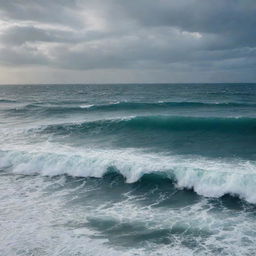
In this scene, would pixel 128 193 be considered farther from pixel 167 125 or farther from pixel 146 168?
pixel 167 125

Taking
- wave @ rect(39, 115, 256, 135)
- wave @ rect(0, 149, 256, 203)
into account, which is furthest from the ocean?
wave @ rect(39, 115, 256, 135)

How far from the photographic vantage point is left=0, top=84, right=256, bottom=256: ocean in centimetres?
941

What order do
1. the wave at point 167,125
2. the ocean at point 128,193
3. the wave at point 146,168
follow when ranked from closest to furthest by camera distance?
1. the ocean at point 128,193
2. the wave at point 146,168
3. the wave at point 167,125

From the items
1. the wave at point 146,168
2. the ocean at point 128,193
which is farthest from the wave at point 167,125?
the wave at point 146,168

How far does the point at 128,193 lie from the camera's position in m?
13.9

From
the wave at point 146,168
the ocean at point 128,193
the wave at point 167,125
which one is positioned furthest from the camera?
the wave at point 167,125

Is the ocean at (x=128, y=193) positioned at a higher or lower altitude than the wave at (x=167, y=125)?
lower

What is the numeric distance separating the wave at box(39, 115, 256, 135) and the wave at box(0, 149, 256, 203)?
7.77 meters

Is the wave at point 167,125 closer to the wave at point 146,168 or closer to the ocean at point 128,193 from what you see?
the ocean at point 128,193

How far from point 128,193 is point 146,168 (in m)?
2.11

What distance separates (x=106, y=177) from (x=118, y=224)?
207 inches

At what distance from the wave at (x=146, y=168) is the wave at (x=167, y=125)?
25.5 feet

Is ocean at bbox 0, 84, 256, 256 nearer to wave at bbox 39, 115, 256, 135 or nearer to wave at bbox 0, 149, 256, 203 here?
wave at bbox 0, 149, 256, 203

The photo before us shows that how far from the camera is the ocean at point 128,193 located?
9.41m
